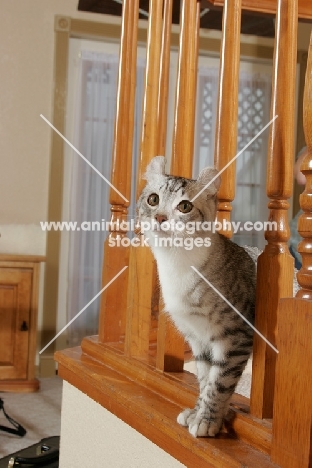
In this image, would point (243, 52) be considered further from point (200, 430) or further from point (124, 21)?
point (200, 430)

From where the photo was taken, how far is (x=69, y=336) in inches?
171

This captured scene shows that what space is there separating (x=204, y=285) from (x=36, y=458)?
0.83 m

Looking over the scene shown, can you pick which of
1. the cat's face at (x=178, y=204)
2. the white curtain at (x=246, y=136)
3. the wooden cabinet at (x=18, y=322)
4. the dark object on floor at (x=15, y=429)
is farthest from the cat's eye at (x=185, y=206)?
the white curtain at (x=246, y=136)

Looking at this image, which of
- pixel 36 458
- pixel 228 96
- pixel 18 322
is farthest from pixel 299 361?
pixel 18 322

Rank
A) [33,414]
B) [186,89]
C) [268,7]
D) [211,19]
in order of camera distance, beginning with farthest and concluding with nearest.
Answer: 1. [33,414]
2. [211,19]
3. [268,7]
4. [186,89]

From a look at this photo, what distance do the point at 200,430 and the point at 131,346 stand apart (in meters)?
0.35

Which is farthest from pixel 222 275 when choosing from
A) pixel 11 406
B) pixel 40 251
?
pixel 40 251

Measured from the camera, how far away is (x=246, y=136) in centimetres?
480

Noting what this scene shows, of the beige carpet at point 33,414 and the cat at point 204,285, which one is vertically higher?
the cat at point 204,285

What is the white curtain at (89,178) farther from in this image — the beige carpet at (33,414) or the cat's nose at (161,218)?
the cat's nose at (161,218)

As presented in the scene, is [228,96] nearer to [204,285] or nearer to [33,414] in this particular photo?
[204,285]

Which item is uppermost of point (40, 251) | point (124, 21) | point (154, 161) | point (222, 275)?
point (124, 21)

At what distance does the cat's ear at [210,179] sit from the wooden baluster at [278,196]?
0.13m

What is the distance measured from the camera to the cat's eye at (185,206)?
94cm
